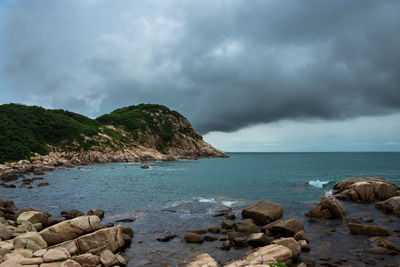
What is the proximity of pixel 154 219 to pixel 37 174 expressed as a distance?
156 feet

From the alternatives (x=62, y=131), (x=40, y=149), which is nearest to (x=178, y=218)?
(x=40, y=149)

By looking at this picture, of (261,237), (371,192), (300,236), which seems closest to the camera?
(261,237)

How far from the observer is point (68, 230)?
1527 cm

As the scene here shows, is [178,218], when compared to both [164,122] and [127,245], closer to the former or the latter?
[127,245]

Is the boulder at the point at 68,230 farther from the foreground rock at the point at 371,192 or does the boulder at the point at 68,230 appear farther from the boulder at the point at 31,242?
the foreground rock at the point at 371,192

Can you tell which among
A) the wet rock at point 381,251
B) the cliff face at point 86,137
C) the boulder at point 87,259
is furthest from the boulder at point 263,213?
the cliff face at point 86,137

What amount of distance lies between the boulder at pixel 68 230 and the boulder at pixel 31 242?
51cm

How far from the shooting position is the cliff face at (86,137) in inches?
3150

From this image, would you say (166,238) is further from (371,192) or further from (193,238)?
(371,192)

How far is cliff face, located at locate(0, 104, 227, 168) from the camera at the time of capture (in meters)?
80.0

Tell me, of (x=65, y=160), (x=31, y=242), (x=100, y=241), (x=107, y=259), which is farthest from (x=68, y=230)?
(x=65, y=160)

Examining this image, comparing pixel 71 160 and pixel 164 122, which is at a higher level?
pixel 164 122

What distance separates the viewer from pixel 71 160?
298 feet

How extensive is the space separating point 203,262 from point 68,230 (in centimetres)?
916
